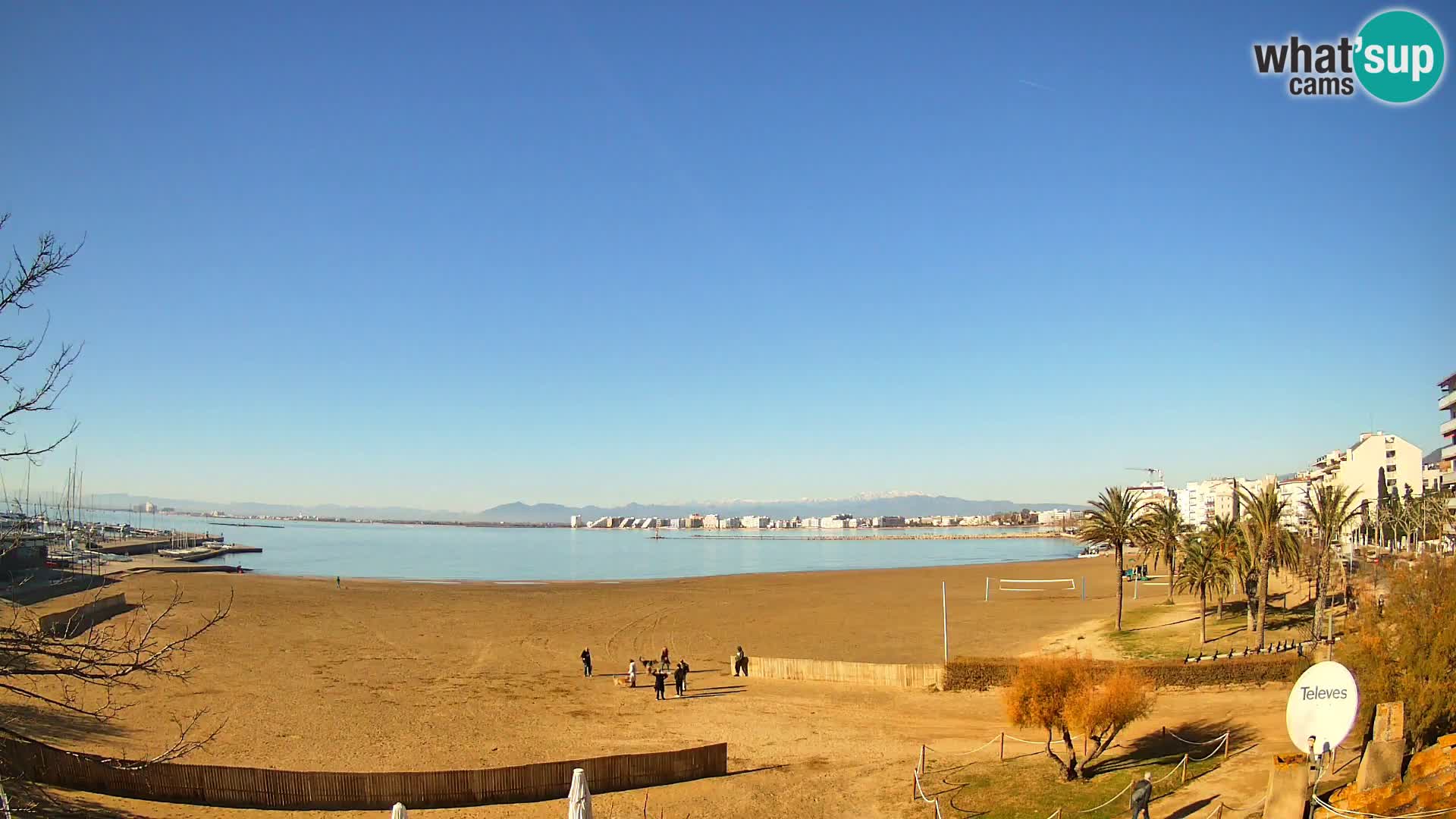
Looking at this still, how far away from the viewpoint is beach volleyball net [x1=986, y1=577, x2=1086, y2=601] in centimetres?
6625

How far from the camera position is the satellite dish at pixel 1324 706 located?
14.9 meters

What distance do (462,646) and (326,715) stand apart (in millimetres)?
14791

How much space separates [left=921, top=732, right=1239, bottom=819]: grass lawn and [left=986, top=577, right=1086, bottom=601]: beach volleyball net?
137 ft

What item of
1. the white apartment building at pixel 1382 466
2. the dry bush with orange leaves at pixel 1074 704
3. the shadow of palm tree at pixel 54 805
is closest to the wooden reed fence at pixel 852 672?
the dry bush with orange leaves at pixel 1074 704

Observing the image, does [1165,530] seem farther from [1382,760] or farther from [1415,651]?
[1382,760]

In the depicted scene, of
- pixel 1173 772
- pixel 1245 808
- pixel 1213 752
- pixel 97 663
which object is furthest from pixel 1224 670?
pixel 97 663

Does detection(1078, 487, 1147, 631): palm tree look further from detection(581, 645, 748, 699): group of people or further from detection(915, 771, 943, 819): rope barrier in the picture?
detection(915, 771, 943, 819): rope barrier

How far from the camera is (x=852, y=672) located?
31625 mm

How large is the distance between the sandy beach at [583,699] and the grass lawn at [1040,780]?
3.94ft

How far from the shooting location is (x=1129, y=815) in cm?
1678

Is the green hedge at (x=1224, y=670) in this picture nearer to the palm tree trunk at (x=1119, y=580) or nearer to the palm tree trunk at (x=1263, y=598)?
the palm tree trunk at (x=1263, y=598)

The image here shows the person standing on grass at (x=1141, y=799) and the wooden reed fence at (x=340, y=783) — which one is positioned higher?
the person standing on grass at (x=1141, y=799)

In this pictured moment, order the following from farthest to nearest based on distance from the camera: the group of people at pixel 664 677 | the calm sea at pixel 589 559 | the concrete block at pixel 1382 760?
the calm sea at pixel 589 559, the group of people at pixel 664 677, the concrete block at pixel 1382 760

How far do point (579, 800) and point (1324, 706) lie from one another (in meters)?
13.0
